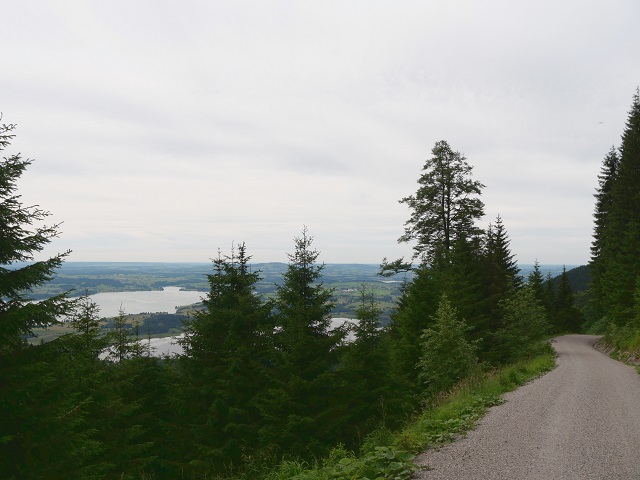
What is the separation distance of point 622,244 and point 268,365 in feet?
99.7

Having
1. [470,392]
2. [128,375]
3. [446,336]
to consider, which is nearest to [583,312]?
[446,336]

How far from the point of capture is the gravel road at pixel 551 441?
628cm

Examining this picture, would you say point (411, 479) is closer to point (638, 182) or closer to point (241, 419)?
point (241, 419)

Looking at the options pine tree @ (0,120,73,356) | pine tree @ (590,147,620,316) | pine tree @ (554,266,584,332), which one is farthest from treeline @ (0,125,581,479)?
pine tree @ (554,266,584,332)

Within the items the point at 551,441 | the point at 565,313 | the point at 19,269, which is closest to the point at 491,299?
the point at 551,441

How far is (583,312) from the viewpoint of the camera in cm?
6269

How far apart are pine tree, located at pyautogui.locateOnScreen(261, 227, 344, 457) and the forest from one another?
61 mm

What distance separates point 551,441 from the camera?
24.8 ft

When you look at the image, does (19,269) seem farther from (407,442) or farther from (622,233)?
(622,233)

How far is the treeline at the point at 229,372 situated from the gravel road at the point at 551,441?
252 cm

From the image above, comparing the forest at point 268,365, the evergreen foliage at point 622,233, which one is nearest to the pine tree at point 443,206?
the forest at point 268,365

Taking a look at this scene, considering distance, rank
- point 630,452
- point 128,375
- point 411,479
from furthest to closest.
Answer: point 128,375 < point 630,452 < point 411,479

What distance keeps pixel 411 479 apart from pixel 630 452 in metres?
4.25

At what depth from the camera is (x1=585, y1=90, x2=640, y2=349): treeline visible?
26.7 m
